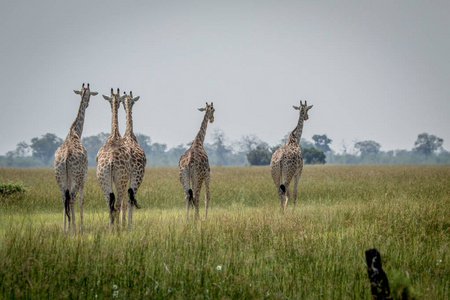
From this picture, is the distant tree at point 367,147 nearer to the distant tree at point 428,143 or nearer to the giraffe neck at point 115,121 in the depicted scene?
the distant tree at point 428,143

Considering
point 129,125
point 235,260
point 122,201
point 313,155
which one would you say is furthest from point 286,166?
point 313,155

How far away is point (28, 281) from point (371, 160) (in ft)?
502

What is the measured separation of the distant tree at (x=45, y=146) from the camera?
405 feet

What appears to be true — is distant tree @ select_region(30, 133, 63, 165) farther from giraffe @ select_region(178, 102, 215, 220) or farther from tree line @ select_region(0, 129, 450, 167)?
giraffe @ select_region(178, 102, 215, 220)

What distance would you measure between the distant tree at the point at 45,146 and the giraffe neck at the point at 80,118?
123 metres

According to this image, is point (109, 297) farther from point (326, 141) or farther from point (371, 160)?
point (371, 160)

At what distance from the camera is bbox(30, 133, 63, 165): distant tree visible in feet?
405

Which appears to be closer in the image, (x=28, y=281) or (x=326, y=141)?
(x=28, y=281)

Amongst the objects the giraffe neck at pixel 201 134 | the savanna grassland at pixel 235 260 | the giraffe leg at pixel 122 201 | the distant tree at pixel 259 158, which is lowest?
the savanna grassland at pixel 235 260

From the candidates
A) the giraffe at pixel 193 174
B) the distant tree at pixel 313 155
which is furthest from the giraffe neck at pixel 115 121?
the distant tree at pixel 313 155

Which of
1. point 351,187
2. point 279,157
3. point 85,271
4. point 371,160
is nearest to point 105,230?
point 85,271

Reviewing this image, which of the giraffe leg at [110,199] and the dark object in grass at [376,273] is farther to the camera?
the giraffe leg at [110,199]

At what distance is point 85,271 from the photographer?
5.28 metres

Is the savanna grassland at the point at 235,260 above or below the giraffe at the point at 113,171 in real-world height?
below
